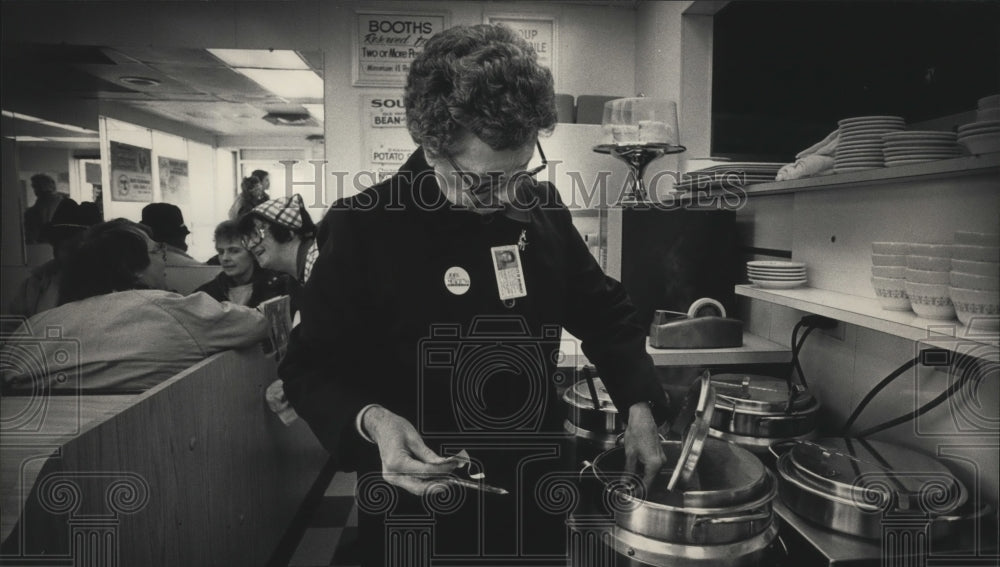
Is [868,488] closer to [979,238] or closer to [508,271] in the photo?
[979,238]

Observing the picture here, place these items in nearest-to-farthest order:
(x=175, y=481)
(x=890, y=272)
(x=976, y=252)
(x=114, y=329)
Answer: (x=976, y=252)
(x=890, y=272)
(x=175, y=481)
(x=114, y=329)

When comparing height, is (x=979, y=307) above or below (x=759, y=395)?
above

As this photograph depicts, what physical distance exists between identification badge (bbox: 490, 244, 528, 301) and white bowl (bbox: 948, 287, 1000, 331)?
2.46ft

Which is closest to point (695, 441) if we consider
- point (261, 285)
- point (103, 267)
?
point (103, 267)

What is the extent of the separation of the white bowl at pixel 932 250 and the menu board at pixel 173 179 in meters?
→ 3.88

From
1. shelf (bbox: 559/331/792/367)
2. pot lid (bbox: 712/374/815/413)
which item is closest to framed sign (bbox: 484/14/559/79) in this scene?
shelf (bbox: 559/331/792/367)

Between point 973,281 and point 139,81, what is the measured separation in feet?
14.1

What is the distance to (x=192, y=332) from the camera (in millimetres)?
1904

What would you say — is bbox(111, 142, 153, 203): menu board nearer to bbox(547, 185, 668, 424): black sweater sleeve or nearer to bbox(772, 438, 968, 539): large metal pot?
bbox(547, 185, 668, 424): black sweater sleeve

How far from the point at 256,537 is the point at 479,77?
6.90 ft

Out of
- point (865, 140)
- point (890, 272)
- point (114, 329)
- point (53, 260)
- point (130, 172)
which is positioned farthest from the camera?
point (130, 172)

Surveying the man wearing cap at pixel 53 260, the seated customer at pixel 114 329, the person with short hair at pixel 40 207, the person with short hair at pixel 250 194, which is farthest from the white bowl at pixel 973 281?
the person with short hair at pixel 40 207

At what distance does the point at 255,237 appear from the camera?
2.69m

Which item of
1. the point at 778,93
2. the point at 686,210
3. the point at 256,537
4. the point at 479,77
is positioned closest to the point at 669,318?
the point at 686,210
